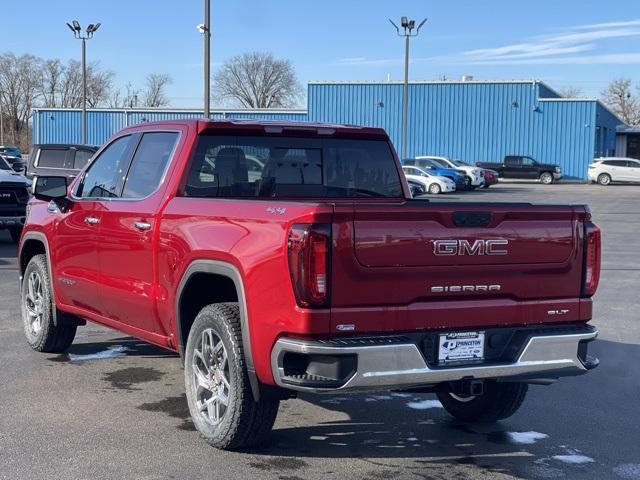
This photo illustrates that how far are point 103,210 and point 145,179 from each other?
1.55 ft

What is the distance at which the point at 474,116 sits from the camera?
200ft

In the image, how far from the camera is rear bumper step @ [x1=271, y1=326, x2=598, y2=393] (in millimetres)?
4453

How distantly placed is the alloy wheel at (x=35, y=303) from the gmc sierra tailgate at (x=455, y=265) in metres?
4.02

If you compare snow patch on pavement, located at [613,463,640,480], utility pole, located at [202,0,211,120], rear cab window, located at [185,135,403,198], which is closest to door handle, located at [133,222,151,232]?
rear cab window, located at [185,135,403,198]

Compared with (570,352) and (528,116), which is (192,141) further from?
(528,116)

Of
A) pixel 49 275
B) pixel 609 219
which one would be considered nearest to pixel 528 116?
pixel 609 219

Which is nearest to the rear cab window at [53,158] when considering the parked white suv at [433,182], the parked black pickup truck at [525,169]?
the parked white suv at [433,182]

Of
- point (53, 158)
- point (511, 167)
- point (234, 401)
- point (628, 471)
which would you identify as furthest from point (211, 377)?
point (511, 167)

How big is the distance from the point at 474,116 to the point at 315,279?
58.1 meters

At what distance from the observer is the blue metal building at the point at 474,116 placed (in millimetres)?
59719

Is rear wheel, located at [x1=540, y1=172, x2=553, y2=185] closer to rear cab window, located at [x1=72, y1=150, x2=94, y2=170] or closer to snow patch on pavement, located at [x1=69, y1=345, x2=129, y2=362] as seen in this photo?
rear cab window, located at [x1=72, y1=150, x2=94, y2=170]

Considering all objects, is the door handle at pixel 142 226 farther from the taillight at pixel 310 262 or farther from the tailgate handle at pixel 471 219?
the tailgate handle at pixel 471 219

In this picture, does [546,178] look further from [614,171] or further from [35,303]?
[35,303]

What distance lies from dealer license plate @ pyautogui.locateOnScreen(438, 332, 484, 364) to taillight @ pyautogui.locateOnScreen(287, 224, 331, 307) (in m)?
0.73
